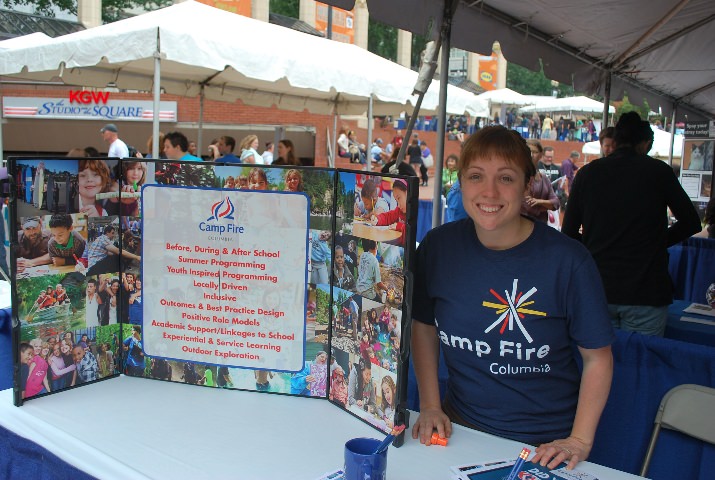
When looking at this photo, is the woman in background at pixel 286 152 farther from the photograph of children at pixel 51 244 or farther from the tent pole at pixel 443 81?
the photograph of children at pixel 51 244

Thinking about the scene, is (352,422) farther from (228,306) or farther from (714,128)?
(714,128)

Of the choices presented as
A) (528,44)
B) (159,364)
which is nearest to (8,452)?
(159,364)

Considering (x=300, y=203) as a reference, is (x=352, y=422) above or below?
below

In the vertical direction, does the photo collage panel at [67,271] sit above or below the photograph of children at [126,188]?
below

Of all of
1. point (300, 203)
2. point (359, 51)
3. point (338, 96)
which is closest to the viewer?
point (300, 203)

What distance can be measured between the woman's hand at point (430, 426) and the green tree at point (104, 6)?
26296mm

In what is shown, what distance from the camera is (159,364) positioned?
2055 millimetres

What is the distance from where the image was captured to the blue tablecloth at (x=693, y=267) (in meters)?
6.15

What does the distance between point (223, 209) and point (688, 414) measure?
1708 mm

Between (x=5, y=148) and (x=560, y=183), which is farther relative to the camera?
(x=5, y=148)

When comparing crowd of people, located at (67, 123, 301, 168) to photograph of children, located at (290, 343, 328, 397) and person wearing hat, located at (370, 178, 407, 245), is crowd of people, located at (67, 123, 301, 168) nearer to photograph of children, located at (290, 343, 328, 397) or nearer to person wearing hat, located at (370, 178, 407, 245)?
photograph of children, located at (290, 343, 328, 397)

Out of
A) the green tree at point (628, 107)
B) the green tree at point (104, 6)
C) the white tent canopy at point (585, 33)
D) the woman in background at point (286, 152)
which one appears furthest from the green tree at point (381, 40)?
the white tent canopy at point (585, 33)

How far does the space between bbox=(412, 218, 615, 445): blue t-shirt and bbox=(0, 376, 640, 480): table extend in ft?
0.35

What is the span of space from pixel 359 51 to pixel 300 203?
6942 mm
